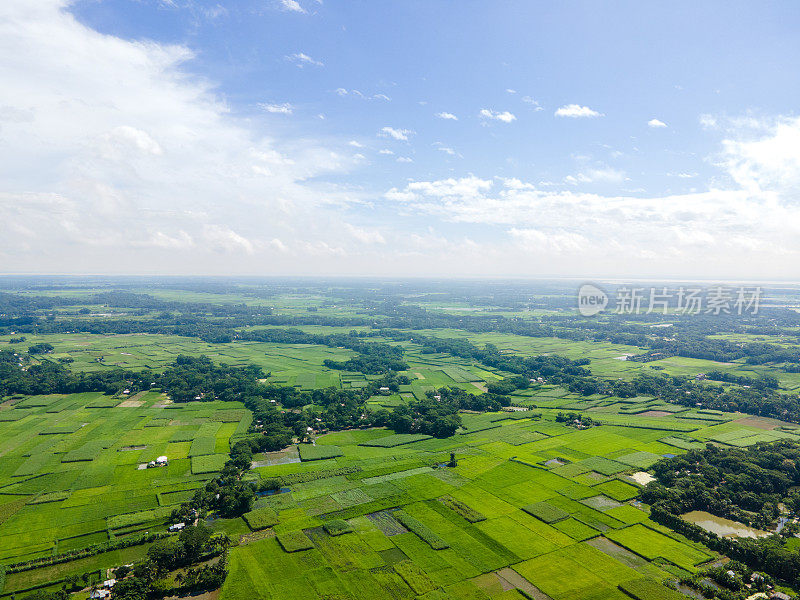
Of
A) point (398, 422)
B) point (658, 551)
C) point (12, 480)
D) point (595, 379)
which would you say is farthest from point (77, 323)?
point (658, 551)

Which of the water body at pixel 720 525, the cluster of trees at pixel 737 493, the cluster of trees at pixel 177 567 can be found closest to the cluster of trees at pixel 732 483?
the cluster of trees at pixel 737 493

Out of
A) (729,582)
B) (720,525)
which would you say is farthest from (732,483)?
(729,582)

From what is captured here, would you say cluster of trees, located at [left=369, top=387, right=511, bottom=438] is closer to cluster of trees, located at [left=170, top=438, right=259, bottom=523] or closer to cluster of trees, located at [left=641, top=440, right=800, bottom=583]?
cluster of trees, located at [left=170, top=438, right=259, bottom=523]

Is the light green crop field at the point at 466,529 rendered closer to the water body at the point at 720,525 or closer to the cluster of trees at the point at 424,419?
the water body at the point at 720,525

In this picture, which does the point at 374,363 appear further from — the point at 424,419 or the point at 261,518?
the point at 261,518

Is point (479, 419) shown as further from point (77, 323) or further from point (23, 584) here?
point (77, 323)

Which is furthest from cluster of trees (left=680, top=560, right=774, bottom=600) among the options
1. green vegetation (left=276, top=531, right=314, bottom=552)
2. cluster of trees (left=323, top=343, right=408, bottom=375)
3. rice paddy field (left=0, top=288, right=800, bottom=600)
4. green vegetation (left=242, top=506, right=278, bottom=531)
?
cluster of trees (left=323, top=343, right=408, bottom=375)
